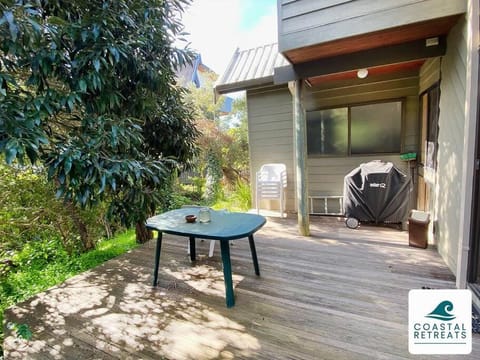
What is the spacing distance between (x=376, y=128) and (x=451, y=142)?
1.93 metres

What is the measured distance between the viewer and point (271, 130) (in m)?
5.31

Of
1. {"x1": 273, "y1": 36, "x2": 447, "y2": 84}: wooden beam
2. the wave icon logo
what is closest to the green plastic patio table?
the wave icon logo

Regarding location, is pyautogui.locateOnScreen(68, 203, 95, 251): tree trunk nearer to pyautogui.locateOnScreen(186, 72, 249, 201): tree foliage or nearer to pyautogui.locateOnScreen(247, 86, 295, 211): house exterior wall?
pyautogui.locateOnScreen(247, 86, 295, 211): house exterior wall

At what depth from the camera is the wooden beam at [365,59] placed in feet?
9.50

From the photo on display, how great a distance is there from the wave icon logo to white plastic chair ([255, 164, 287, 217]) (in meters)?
3.06

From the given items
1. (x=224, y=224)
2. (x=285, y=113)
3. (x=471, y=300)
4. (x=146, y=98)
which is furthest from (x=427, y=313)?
(x=285, y=113)

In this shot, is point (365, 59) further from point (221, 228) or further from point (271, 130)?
point (221, 228)

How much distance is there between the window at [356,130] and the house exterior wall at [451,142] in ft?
4.53

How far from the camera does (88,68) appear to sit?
197cm

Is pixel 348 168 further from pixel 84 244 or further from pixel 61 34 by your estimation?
pixel 84 244

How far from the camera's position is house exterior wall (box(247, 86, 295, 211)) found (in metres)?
5.14

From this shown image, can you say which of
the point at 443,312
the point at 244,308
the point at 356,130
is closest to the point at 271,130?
the point at 356,130

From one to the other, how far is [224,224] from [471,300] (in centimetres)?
215

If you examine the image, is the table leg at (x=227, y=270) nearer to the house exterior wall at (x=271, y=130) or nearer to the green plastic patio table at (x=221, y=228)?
the green plastic patio table at (x=221, y=228)
